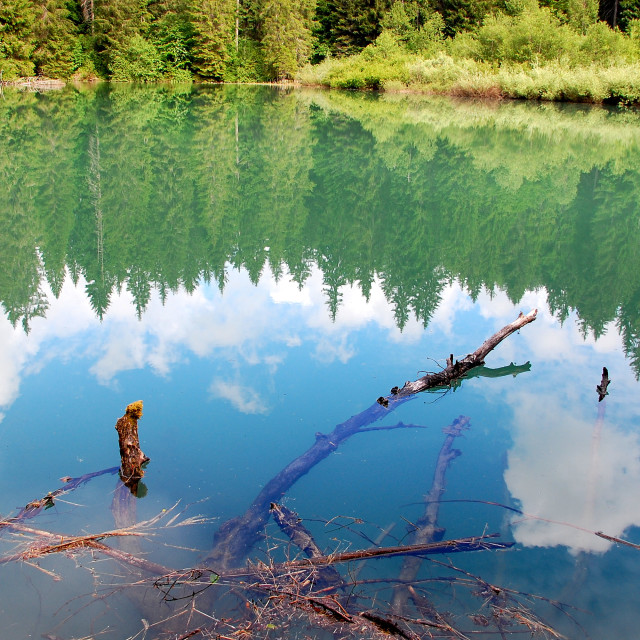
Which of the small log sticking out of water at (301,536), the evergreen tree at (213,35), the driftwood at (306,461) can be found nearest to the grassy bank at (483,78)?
the evergreen tree at (213,35)

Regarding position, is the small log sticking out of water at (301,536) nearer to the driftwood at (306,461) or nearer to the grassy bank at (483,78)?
the driftwood at (306,461)

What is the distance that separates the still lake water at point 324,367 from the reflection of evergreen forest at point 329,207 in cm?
8

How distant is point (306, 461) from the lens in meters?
5.21

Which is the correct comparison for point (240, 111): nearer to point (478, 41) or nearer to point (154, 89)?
point (154, 89)

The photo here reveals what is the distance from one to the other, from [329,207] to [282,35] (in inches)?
1536

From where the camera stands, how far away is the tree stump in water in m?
4.84

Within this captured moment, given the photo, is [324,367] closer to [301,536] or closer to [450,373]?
[450,373]

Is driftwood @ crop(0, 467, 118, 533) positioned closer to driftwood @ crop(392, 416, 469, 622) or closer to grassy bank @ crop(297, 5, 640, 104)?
driftwood @ crop(392, 416, 469, 622)

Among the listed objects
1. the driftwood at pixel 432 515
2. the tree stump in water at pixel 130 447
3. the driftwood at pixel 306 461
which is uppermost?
the tree stump in water at pixel 130 447

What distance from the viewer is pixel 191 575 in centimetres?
392

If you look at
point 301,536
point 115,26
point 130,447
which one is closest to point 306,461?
point 301,536

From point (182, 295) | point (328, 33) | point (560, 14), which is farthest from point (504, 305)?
point (328, 33)

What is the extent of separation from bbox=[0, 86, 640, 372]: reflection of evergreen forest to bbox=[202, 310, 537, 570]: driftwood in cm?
145

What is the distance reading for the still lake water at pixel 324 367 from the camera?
415cm
